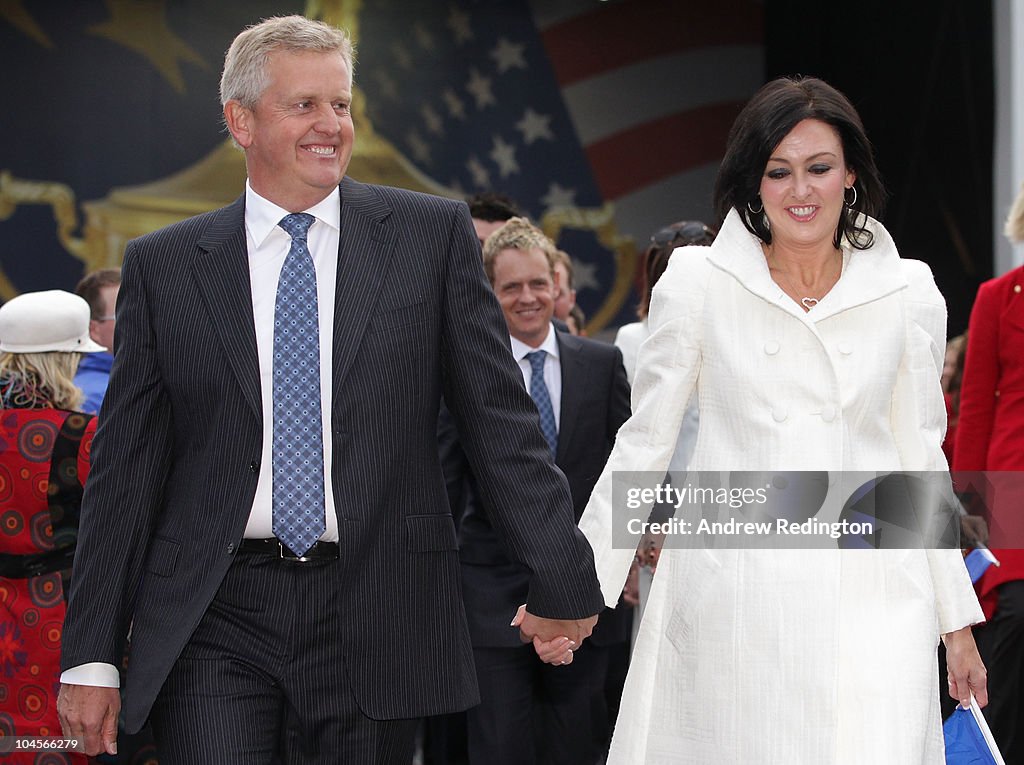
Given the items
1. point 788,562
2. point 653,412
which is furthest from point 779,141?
point 788,562

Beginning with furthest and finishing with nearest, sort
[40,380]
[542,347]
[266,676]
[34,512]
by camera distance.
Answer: [542,347] → [40,380] → [34,512] → [266,676]

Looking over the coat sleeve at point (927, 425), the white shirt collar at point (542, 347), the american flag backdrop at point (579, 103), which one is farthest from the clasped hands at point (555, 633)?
the american flag backdrop at point (579, 103)

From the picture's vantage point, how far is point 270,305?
9.35 feet

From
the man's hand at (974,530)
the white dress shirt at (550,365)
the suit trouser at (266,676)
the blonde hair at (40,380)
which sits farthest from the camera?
the white dress shirt at (550,365)

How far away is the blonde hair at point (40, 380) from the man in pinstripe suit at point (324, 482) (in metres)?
1.48

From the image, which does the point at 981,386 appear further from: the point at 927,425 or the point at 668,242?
the point at 927,425

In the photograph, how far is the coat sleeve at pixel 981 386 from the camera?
15.7 feet

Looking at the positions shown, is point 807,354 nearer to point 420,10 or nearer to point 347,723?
point 347,723

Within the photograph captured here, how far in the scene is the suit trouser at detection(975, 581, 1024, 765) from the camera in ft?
14.8

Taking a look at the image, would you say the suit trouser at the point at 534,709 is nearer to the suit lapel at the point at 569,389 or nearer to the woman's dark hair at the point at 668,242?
the suit lapel at the point at 569,389

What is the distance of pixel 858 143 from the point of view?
3176 mm

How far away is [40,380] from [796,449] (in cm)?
246

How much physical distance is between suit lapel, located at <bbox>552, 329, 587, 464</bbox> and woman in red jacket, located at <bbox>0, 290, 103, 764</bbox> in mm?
1556

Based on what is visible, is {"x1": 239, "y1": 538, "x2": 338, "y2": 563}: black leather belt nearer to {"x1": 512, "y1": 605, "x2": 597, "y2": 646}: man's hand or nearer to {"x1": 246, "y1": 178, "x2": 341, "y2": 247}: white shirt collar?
{"x1": 512, "y1": 605, "x2": 597, "y2": 646}: man's hand
